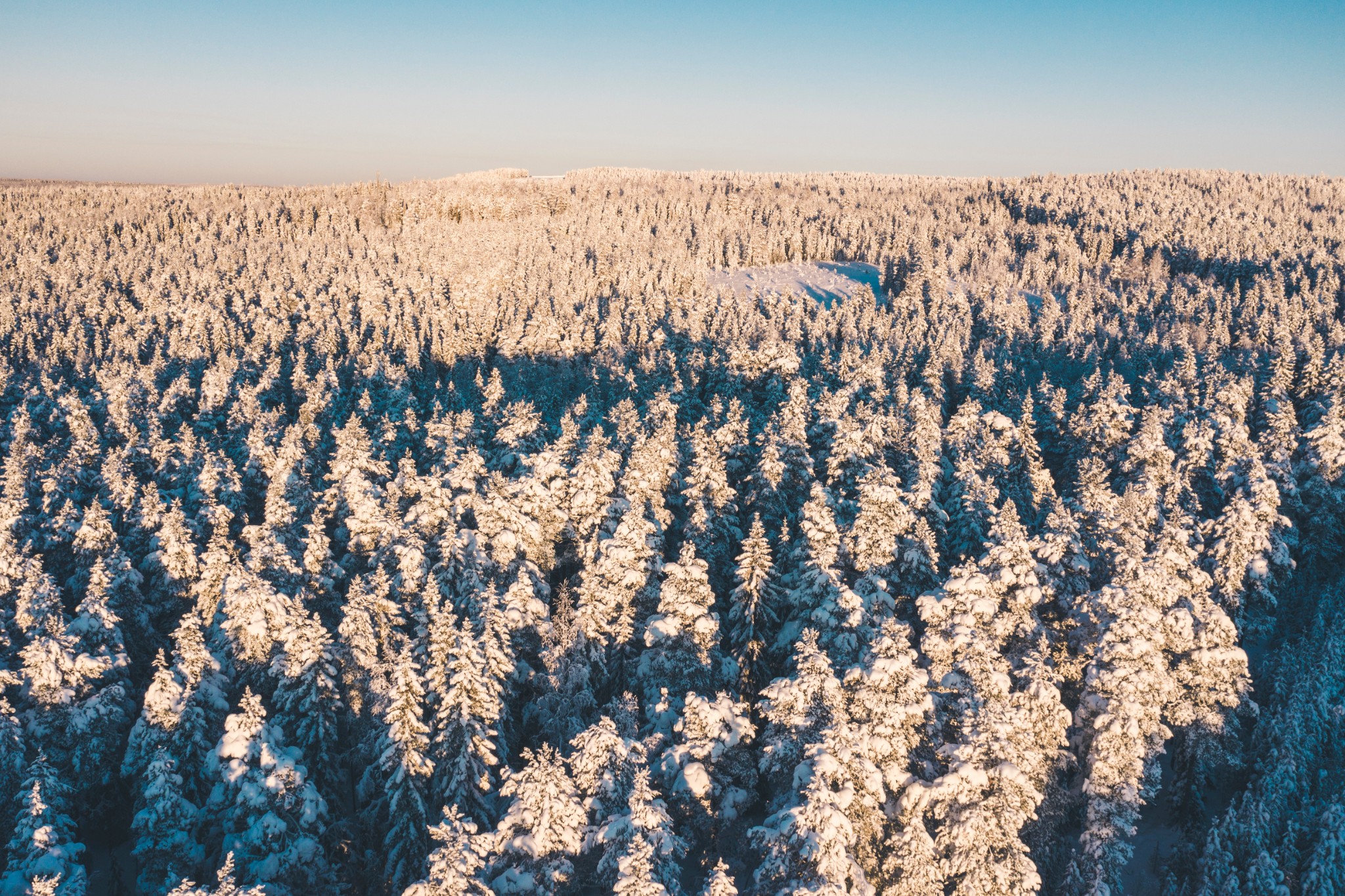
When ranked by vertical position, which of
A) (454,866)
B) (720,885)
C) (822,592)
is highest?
(454,866)

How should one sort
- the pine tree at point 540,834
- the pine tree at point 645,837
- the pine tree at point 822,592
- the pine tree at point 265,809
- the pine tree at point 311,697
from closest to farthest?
the pine tree at point 645,837, the pine tree at point 540,834, the pine tree at point 265,809, the pine tree at point 311,697, the pine tree at point 822,592

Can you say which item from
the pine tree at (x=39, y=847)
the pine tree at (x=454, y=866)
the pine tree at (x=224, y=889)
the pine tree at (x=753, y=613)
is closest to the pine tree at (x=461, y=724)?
the pine tree at (x=454, y=866)

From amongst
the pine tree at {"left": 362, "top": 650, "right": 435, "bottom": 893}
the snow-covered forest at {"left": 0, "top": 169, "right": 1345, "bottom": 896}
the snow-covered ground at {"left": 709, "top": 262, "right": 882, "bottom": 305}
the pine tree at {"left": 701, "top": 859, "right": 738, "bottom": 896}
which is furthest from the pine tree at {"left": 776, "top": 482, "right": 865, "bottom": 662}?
the snow-covered ground at {"left": 709, "top": 262, "right": 882, "bottom": 305}

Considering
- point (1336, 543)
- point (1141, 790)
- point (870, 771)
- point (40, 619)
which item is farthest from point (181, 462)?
point (1336, 543)

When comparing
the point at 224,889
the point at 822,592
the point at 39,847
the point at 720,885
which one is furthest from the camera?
the point at 822,592

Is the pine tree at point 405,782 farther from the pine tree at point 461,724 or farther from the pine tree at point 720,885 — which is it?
the pine tree at point 720,885

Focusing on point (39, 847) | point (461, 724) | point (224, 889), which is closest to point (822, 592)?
point (461, 724)

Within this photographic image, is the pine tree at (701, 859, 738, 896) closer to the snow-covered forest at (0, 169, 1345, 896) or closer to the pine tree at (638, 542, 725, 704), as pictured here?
the snow-covered forest at (0, 169, 1345, 896)

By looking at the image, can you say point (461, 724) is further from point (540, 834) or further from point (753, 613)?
point (753, 613)
